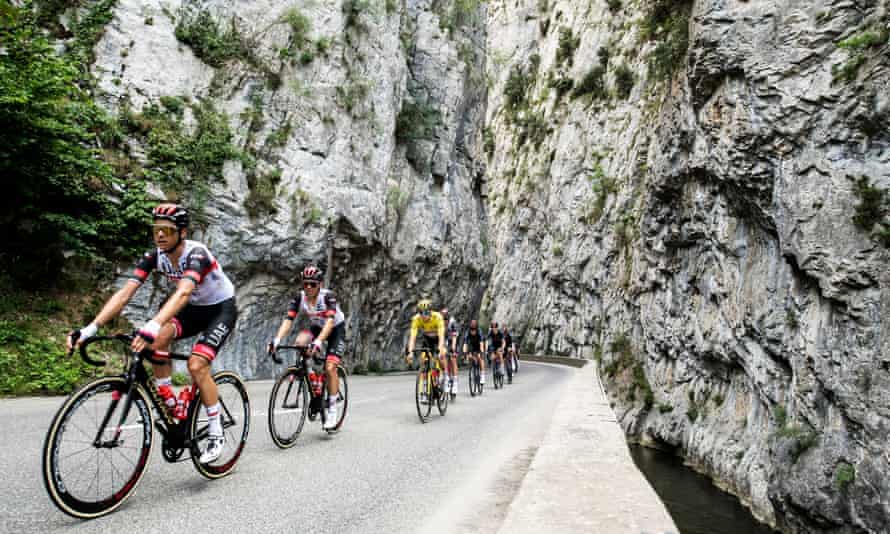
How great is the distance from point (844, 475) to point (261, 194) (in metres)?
15.8

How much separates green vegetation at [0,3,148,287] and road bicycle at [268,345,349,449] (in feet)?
27.9

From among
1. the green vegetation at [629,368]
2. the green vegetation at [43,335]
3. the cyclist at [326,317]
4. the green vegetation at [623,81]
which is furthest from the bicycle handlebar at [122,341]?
the green vegetation at [623,81]

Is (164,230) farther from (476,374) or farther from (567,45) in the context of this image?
(567,45)

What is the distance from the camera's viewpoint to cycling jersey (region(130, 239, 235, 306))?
4168 millimetres

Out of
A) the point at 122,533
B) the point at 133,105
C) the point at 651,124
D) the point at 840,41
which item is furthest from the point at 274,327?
the point at 651,124

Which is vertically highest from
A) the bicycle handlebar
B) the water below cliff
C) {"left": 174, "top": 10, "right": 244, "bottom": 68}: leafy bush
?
{"left": 174, "top": 10, "right": 244, "bottom": 68}: leafy bush

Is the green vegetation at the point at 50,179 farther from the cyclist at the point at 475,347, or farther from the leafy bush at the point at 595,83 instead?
the leafy bush at the point at 595,83

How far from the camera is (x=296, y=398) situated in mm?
6336

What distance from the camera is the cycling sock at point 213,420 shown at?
171 inches

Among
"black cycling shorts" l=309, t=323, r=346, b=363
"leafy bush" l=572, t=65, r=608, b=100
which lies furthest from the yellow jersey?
"leafy bush" l=572, t=65, r=608, b=100

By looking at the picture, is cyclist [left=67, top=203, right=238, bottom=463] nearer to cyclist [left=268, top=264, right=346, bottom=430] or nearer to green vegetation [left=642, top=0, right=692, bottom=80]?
cyclist [left=268, top=264, right=346, bottom=430]

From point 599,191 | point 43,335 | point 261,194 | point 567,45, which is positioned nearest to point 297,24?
point 261,194

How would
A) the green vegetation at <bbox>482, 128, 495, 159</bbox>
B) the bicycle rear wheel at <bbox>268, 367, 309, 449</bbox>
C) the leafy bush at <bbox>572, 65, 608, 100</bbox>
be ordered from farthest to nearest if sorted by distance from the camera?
the green vegetation at <bbox>482, 128, 495, 159</bbox>
the leafy bush at <bbox>572, 65, 608, 100</bbox>
the bicycle rear wheel at <bbox>268, 367, 309, 449</bbox>

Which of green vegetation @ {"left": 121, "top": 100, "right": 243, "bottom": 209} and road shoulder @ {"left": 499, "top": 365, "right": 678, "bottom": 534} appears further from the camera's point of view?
green vegetation @ {"left": 121, "top": 100, "right": 243, "bottom": 209}
